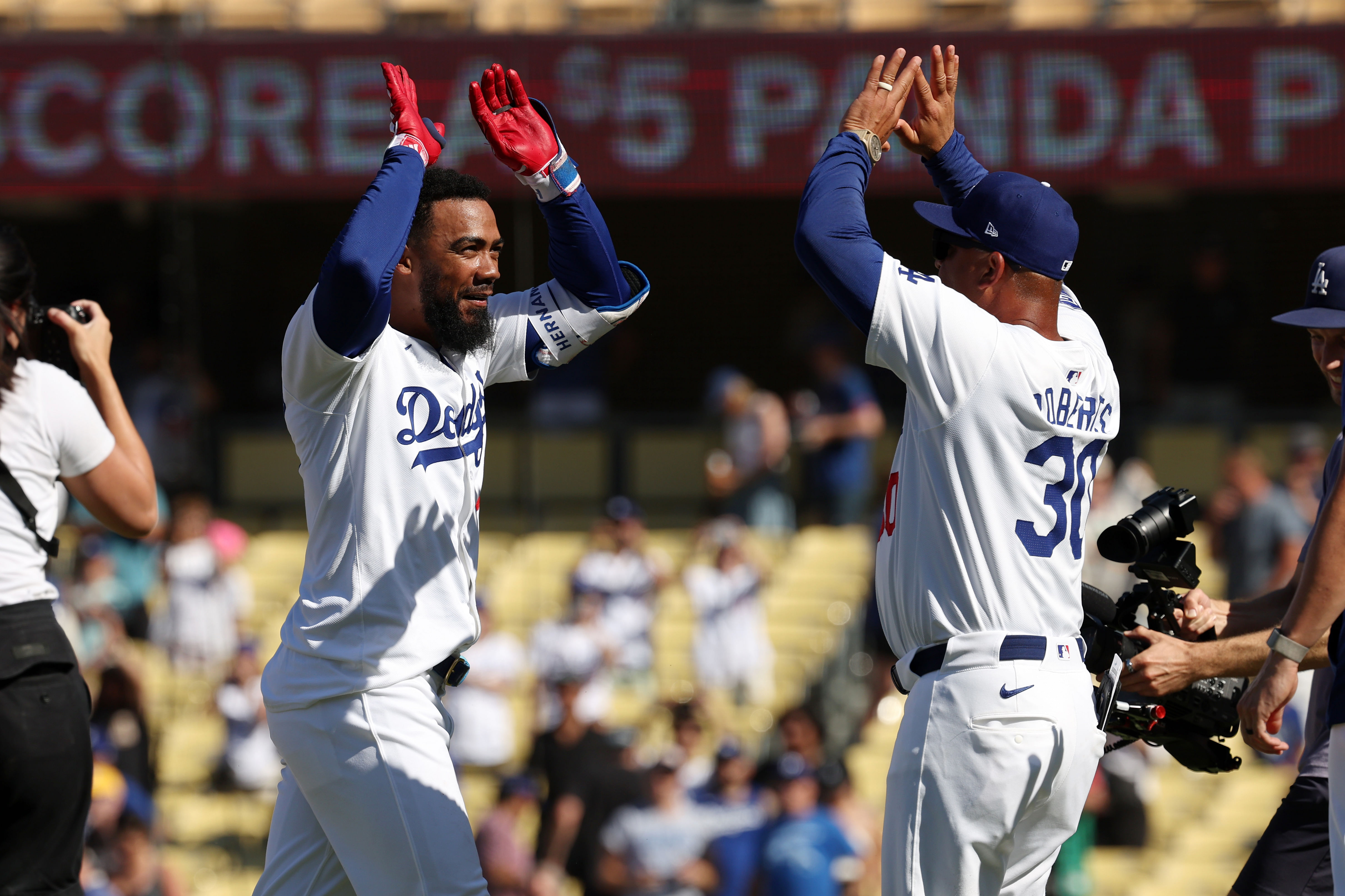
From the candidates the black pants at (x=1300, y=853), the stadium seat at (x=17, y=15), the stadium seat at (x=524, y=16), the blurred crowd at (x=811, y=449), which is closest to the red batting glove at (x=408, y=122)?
the black pants at (x=1300, y=853)

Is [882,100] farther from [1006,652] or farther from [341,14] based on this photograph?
[341,14]

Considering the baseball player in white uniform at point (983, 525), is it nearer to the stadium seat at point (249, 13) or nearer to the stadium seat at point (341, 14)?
the stadium seat at point (341, 14)

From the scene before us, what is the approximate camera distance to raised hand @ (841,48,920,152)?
2877 mm

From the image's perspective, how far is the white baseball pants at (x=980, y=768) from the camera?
2.62 meters

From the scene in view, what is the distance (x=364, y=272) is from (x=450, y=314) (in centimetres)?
36

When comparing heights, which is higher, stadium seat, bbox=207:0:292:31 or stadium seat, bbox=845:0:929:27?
stadium seat, bbox=207:0:292:31

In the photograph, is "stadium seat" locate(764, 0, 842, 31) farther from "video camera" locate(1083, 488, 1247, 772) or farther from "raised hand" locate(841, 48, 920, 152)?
"video camera" locate(1083, 488, 1247, 772)

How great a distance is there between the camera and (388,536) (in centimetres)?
279

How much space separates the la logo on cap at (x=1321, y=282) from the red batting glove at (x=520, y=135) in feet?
5.28

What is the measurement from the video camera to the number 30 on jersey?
12 cm

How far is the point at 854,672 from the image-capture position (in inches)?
336

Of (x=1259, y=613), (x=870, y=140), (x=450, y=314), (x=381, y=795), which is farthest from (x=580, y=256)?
(x=1259, y=613)

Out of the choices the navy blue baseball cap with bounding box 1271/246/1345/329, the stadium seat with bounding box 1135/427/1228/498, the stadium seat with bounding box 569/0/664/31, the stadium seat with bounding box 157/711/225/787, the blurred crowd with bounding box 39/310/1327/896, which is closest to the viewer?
the navy blue baseball cap with bounding box 1271/246/1345/329

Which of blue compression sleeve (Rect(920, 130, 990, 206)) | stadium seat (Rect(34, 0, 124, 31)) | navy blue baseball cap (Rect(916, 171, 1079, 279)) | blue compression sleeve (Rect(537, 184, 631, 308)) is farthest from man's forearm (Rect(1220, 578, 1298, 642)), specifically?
stadium seat (Rect(34, 0, 124, 31))
